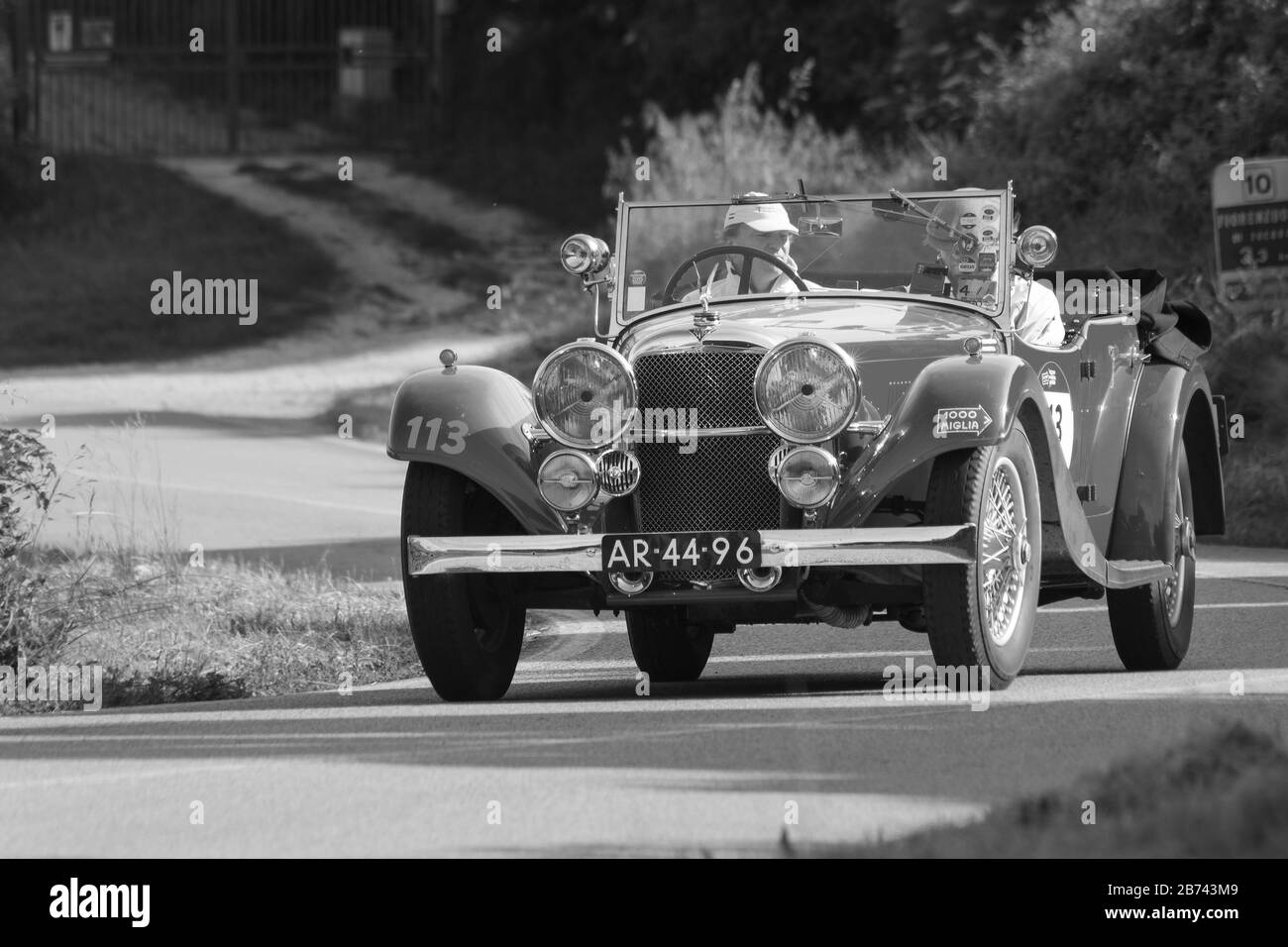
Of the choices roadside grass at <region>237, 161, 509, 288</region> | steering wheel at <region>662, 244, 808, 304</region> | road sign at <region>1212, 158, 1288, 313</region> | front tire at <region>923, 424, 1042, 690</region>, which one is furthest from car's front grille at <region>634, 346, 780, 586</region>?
roadside grass at <region>237, 161, 509, 288</region>

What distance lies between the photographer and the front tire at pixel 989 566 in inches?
356

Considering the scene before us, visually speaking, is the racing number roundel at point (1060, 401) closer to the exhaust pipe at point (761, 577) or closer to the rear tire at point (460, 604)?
the exhaust pipe at point (761, 577)

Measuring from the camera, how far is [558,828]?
6832 mm

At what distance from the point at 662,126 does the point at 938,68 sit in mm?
5099

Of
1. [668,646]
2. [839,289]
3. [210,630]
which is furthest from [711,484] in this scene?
[210,630]

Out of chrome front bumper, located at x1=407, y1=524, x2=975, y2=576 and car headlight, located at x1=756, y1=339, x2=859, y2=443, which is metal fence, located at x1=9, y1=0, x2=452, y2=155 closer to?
chrome front bumper, located at x1=407, y1=524, x2=975, y2=576

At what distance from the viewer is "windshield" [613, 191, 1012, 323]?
10617mm

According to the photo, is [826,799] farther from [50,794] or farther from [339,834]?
[50,794]

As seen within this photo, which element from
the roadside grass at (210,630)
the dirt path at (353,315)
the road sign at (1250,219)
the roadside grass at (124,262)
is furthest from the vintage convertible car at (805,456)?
the roadside grass at (124,262)

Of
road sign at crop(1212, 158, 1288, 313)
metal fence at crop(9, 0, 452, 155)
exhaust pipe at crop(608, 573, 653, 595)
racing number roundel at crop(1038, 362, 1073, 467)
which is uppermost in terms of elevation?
metal fence at crop(9, 0, 452, 155)

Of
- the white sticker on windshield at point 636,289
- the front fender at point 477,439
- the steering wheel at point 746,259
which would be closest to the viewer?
the front fender at point 477,439

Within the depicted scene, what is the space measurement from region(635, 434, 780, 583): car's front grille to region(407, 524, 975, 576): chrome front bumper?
1.30ft

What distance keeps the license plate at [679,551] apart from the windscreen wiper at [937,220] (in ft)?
7.08

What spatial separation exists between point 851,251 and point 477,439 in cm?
193
